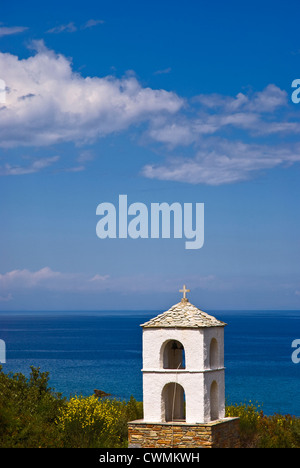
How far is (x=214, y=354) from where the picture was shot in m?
27.5

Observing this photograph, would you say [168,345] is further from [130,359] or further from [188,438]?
[130,359]

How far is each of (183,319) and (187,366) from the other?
1.55m

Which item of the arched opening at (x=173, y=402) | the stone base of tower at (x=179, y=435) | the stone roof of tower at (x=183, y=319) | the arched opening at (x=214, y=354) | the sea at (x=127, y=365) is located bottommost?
the stone base of tower at (x=179, y=435)

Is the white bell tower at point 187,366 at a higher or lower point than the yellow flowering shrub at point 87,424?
higher

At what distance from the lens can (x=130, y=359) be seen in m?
127

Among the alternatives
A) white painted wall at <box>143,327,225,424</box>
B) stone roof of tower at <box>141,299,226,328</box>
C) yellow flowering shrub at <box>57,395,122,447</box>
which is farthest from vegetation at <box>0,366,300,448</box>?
stone roof of tower at <box>141,299,226,328</box>

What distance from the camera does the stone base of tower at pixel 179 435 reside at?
83.5ft

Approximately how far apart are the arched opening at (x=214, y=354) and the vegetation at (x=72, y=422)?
3.35 metres

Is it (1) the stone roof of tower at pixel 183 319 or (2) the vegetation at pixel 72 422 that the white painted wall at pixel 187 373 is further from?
(2) the vegetation at pixel 72 422

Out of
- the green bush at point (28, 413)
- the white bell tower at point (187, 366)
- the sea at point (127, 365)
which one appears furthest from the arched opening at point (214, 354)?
the sea at point (127, 365)

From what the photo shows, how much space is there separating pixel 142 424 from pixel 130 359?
3990 inches

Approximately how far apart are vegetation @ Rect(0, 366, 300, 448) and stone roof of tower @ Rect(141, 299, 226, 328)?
4643mm

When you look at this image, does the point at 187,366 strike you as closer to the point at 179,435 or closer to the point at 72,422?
the point at 179,435
